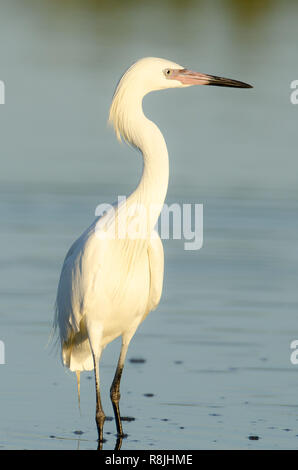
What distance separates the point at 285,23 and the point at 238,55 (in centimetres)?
687

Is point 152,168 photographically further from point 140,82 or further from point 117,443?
point 117,443

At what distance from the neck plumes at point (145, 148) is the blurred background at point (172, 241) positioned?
1.34 meters

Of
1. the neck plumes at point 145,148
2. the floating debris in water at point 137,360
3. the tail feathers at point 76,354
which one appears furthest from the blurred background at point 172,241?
the neck plumes at point 145,148

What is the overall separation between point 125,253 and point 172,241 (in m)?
4.31

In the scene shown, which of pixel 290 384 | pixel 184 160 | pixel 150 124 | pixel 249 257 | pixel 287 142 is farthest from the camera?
pixel 287 142

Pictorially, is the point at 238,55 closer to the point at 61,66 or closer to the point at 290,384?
the point at 61,66

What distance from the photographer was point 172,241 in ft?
37.1

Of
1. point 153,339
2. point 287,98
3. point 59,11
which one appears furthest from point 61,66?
point 153,339

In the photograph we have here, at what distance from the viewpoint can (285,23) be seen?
97.0 ft

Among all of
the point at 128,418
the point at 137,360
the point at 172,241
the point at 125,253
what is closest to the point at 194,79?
the point at 125,253

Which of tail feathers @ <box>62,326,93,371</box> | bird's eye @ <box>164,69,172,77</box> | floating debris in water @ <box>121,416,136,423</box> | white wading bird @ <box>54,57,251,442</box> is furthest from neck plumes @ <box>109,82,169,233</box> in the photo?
floating debris in water @ <box>121,416,136,423</box>

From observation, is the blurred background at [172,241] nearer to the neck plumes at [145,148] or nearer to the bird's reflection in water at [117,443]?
the bird's reflection in water at [117,443]

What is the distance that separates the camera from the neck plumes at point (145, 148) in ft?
22.5

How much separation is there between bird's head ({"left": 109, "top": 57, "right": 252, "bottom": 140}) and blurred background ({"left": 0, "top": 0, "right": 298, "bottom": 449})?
73.8 inches
